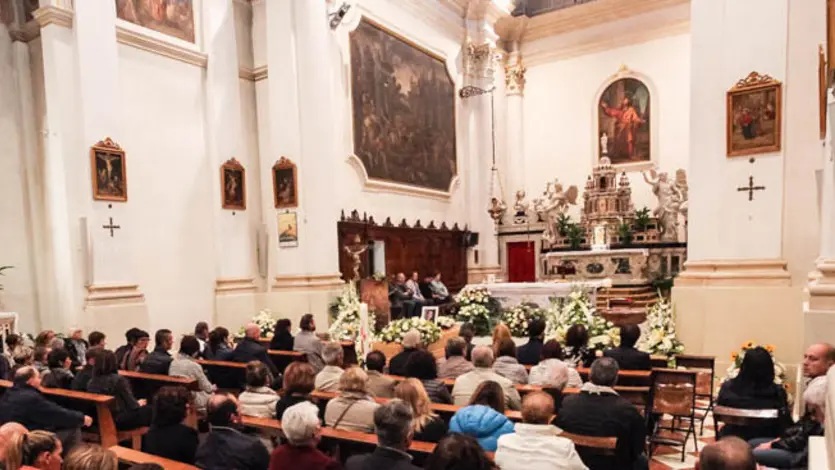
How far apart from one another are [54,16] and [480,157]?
1202cm

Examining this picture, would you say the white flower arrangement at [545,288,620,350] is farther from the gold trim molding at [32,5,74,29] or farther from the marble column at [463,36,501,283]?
the gold trim molding at [32,5,74,29]

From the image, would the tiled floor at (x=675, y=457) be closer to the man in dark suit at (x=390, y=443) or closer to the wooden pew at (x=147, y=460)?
the man in dark suit at (x=390, y=443)

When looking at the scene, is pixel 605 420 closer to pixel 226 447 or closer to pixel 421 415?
pixel 421 415

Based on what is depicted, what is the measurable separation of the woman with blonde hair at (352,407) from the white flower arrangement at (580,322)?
4456 mm

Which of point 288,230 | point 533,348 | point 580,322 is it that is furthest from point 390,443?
point 288,230

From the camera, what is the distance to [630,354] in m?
5.08

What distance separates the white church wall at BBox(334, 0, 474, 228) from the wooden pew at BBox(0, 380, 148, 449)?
7813mm

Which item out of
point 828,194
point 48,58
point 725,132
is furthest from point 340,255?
point 828,194

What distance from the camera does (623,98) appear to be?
17.0m

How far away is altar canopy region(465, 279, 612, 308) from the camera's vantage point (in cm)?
989

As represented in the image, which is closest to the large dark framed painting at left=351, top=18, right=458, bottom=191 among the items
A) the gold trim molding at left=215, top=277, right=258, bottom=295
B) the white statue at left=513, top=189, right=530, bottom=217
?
the white statue at left=513, top=189, right=530, bottom=217

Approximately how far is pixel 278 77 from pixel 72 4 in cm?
372

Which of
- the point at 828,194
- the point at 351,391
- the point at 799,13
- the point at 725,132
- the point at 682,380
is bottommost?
the point at 682,380

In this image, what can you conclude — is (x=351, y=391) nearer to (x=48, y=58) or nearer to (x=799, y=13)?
(x=799, y=13)
